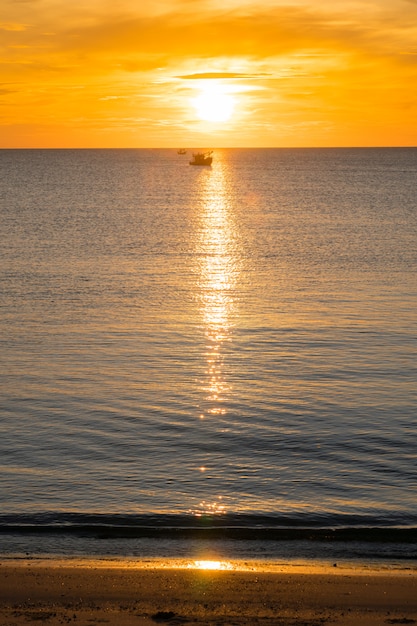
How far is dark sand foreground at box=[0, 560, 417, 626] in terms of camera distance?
32.9 ft

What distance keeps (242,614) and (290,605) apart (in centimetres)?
64

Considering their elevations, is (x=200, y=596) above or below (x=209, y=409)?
below

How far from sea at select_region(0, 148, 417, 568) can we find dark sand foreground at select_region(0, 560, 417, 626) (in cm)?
97

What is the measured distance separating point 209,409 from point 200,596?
398 inches

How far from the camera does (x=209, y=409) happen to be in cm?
2083

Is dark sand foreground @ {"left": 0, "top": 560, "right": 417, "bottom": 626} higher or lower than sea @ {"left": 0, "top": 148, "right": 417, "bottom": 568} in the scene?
lower

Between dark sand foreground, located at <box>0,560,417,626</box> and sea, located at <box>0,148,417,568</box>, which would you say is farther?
sea, located at <box>0,148,417,568</box>

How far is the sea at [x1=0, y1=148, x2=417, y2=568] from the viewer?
1381cm

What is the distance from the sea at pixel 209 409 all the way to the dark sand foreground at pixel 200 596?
971mm

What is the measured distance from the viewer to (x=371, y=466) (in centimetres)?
1683

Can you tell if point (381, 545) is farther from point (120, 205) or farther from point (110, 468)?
point (120, 205)

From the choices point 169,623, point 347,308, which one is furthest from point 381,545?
point 347,308

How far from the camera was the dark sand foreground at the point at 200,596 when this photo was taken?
10039 millimetres

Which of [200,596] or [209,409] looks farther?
[209,409]
